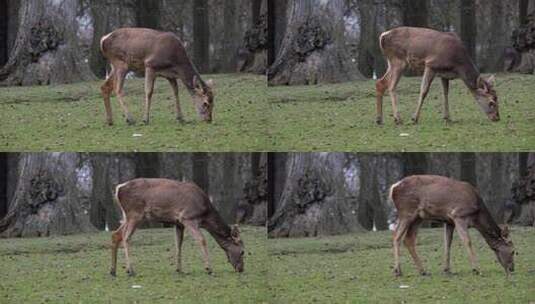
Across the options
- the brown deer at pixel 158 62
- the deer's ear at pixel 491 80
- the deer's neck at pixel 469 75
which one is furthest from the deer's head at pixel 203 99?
the deer's ear at pixel 491 80

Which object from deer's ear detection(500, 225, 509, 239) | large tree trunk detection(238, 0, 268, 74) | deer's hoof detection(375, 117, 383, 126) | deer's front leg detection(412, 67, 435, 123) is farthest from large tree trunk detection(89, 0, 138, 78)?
deer's ear detection(500, 225, 509, 239)

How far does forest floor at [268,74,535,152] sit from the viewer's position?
12.2 m

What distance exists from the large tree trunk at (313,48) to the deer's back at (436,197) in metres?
1.28

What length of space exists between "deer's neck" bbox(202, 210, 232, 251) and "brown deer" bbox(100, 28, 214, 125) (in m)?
0.99

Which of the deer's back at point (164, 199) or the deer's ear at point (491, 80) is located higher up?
the deer's ear at point (491, 80)

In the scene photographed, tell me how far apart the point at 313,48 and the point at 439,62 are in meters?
1.28

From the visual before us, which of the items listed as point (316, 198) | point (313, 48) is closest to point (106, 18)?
point (313, 48)

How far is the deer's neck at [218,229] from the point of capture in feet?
40.4

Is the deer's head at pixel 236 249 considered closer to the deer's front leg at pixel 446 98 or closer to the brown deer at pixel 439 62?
the brown deer at pixel 439 62

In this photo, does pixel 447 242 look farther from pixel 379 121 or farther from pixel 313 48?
pixel 313 48

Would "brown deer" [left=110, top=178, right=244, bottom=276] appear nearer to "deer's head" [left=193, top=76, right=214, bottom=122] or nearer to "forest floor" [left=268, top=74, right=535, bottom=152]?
"deer's head" [left=193, top=76, right=214, bottom=122]

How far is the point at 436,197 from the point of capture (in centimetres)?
1212

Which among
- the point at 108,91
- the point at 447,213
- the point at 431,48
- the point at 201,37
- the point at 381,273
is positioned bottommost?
the point at 381,273

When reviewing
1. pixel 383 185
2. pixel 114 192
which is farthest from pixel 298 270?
pixel 114 192
